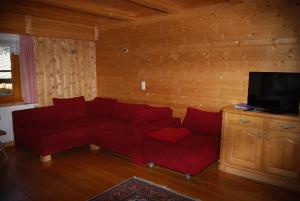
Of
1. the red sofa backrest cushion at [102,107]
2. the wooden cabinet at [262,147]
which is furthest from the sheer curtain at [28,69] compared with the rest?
the wooden cabinet at [262,147]

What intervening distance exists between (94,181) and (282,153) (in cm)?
233

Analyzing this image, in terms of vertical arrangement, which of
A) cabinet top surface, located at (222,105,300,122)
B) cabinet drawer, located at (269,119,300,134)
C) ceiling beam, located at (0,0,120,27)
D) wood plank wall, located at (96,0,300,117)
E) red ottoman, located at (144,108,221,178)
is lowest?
red ottoman, located at (144,108,221,178)

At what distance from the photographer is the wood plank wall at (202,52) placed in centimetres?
320

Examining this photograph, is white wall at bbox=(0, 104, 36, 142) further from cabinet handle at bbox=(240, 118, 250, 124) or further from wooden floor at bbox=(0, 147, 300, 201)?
cabinet handle at bbox=(240, 118, 250, 124)

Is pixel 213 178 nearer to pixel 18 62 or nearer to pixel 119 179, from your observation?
pixel 119 179

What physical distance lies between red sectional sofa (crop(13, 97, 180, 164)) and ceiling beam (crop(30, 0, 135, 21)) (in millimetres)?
1650

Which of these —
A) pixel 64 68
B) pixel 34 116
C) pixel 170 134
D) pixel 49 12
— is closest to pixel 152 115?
pixel 170 134

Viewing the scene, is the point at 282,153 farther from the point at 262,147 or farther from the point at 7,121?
the point at 7,121

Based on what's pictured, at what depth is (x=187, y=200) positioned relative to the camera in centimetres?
268

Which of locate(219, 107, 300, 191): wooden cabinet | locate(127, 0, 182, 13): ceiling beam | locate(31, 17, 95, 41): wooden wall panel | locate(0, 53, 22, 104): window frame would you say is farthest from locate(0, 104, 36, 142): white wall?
locate(219, 107, 300, 191): wooden cabinet

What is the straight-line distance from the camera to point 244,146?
3.18 metres

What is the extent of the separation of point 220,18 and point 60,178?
3180 mm

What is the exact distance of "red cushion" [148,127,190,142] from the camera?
3.40 meters

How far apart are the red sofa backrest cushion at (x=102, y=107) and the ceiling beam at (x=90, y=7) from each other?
168 cm
